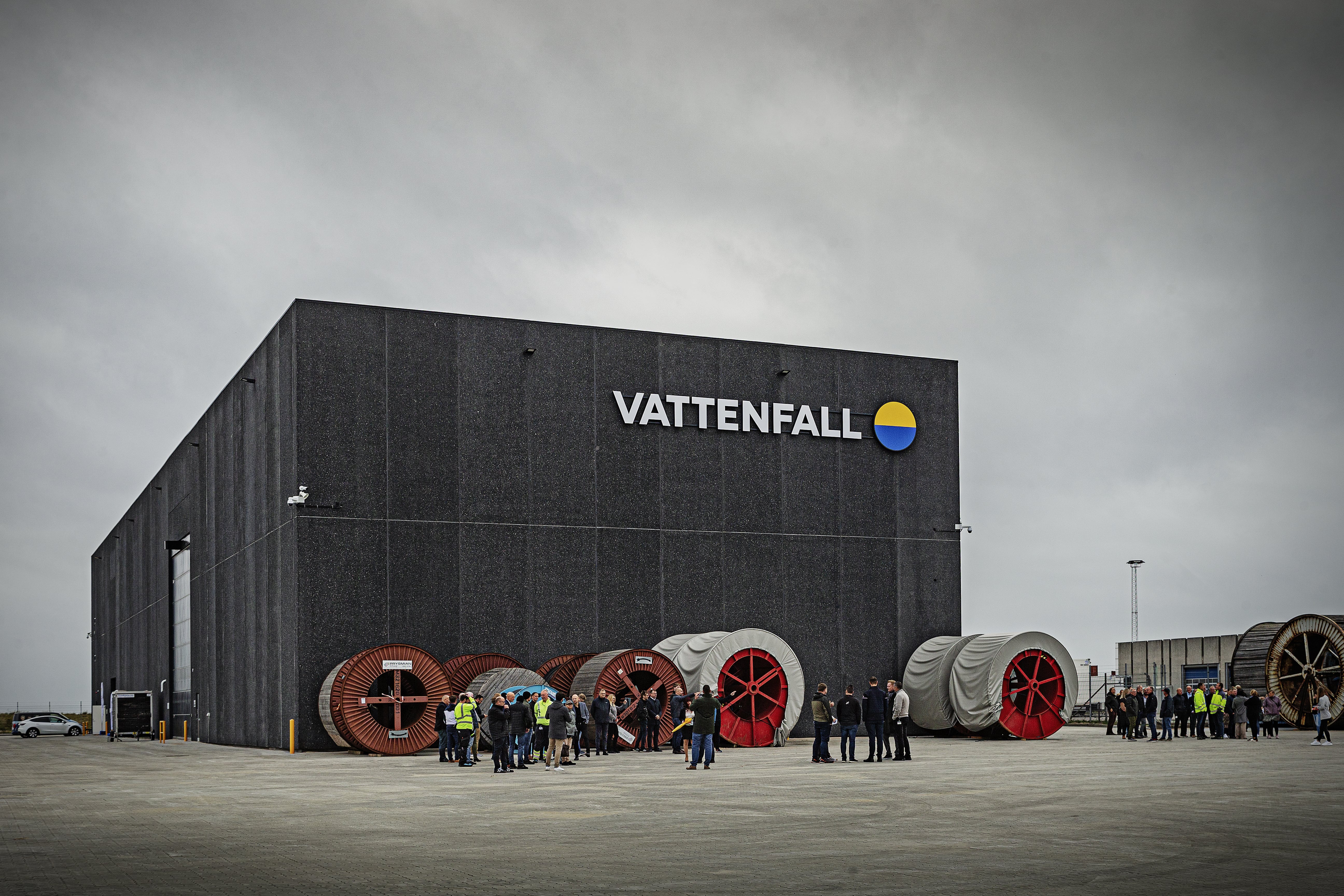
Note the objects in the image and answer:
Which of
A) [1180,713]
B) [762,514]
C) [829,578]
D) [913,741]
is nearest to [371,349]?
[762,514]

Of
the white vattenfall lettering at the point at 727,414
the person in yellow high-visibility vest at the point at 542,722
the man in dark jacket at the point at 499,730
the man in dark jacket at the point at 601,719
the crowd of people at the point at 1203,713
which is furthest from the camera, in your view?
the white vattenfall lettering at the point at 727,414

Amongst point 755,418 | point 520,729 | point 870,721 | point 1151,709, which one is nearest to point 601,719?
point 520,729

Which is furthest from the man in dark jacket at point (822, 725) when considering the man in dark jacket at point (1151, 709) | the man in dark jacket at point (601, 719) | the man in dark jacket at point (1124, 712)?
the man in dark jacket at point (1124, 712)

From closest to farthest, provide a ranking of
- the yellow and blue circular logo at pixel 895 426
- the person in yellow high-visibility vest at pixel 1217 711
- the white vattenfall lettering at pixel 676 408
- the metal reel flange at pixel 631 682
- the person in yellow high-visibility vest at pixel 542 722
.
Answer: the person in yellow high-visibility vest at pixel 542 722 < the metal reel flange at pixel 631 682 < the person in yellow high-visibility vest at pixel 1217 711 < the white vattenfall lettering at pixel 676 408 < the yellow and blue circular logo at pixel 895 426

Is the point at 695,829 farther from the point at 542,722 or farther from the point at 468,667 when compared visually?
the point at 468,667

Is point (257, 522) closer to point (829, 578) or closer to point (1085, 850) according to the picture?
point (829, 578)

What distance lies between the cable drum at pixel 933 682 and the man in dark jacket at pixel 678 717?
9.19 m

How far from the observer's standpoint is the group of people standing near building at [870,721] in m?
26.6

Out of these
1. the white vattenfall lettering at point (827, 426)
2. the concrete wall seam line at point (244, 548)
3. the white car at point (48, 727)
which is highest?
the white vattenfall lettering at point (827, 426)

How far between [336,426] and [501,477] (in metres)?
4.66

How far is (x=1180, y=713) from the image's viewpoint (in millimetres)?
37750

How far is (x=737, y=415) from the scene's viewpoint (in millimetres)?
41375

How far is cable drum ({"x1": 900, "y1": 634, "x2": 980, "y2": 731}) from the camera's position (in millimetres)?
38562

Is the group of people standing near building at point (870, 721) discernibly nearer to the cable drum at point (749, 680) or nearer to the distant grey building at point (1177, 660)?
the cable drum at point (749, 680)
